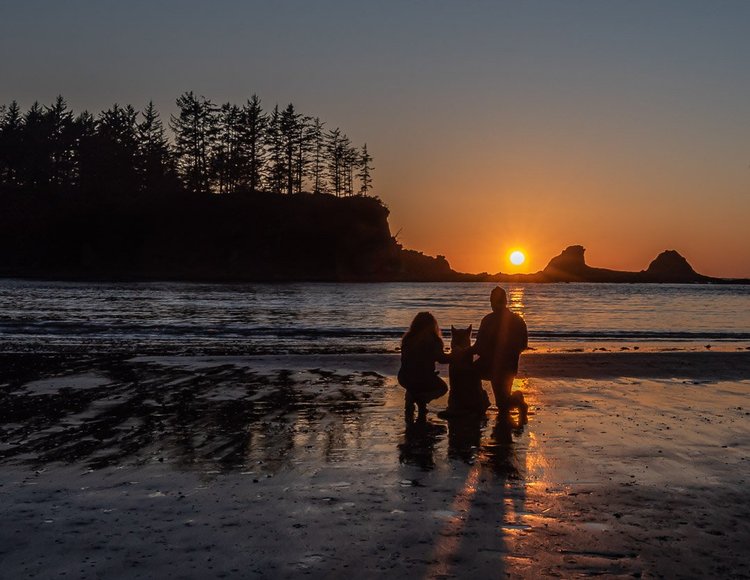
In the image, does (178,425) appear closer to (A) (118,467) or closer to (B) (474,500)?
(A) (118,467)

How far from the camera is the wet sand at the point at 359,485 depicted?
504 cm

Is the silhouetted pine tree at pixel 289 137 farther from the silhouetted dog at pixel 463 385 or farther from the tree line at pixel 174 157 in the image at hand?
the silhouetted dog at pixel 463 385

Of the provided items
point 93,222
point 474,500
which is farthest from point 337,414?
point 93,222

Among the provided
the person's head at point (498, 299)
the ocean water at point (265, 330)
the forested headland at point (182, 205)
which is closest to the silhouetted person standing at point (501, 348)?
the person's head at point (498, 299)

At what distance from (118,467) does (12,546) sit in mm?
2286

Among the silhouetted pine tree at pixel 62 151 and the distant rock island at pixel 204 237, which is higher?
the silhouetted pine tree at pixel 62 151

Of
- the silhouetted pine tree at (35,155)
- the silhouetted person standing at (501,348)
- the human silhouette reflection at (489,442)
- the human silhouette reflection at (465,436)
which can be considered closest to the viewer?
the human silhouette reflection at (489,442)

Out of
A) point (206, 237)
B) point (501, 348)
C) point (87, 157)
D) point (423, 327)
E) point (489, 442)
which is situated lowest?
point (489, 442)

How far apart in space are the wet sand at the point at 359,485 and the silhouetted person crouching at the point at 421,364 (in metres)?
0.40

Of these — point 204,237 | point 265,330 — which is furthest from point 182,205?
point 265,330

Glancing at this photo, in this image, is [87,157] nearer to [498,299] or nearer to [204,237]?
[204,237]

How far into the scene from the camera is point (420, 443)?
8.90 metres

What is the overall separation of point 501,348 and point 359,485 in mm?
4380

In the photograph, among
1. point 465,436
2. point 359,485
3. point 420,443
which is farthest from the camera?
point 465,436
